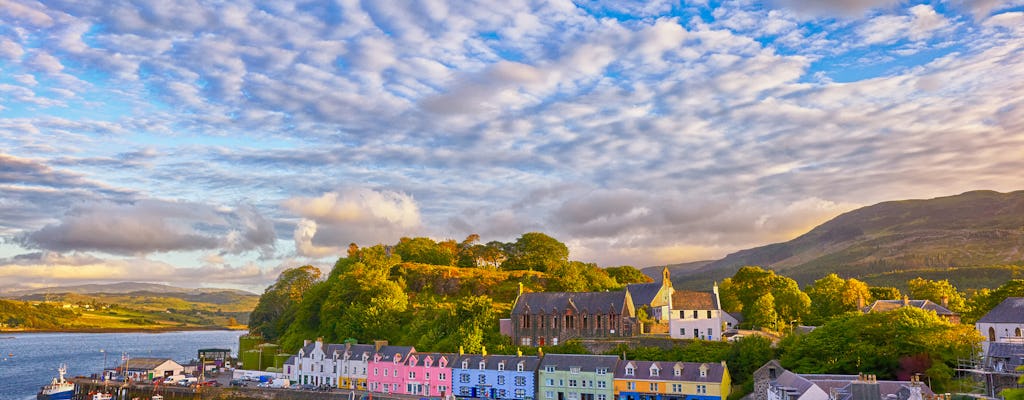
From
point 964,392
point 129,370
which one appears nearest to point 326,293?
point 129,370

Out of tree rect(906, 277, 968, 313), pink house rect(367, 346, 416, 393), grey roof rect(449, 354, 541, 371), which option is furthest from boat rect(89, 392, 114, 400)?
tree rect(906, 277, 968, 313)

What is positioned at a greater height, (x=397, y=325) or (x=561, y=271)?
(x=561, y=271)

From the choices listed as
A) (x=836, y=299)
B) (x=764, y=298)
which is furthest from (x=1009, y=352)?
(x=836, y=299)

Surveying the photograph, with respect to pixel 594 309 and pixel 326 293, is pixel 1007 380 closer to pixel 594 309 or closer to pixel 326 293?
pixel 594 309

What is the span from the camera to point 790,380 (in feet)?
155

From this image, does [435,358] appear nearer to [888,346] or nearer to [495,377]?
[495,377]

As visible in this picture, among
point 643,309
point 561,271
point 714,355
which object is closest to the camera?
point 714,355

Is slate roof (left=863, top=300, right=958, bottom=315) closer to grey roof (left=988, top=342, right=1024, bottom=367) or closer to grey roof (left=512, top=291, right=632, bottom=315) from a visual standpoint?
grey roof (left=988, top=342, right=1024, bottom=367)

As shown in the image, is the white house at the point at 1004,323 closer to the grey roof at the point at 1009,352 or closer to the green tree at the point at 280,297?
the grey roof at the point at 1009,352

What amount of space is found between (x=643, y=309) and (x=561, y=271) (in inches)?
915

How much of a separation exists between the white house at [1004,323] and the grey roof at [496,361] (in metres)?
36.3

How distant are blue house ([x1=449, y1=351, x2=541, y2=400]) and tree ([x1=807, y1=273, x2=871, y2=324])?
33.9 metres

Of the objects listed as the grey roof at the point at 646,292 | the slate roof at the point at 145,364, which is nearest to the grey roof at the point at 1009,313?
the grey roof at the point at 646,292

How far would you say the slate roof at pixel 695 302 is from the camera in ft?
231
